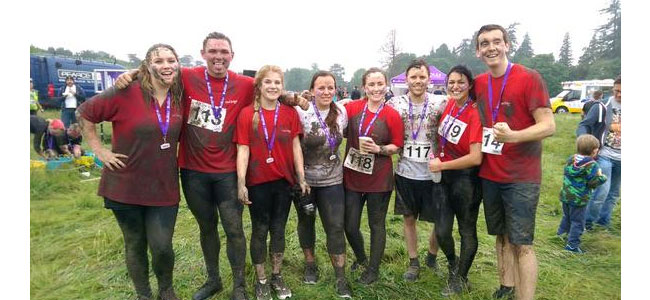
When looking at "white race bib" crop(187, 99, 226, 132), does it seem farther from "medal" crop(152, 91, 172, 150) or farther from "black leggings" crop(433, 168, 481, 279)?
"black leggings" crop(433, 168, 481, 279)

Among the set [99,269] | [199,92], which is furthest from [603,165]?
[99,269]

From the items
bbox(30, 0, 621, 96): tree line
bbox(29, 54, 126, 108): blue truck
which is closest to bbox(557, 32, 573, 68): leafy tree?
bbox(30, 0, 621, 96): tree line

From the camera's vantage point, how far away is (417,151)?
3.33m

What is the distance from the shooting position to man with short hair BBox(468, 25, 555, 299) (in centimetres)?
265

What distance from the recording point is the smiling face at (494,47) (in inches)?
109

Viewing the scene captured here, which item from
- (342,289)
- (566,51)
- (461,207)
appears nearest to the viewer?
(461,207)

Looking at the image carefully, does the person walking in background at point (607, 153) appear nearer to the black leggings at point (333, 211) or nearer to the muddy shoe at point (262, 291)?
the black leggings at point (333, 211)

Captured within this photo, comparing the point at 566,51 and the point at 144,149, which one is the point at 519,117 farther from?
the point at 566,51

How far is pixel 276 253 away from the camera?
3.28 m

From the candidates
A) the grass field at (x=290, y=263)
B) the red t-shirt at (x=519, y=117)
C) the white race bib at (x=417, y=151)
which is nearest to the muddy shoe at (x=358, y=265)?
the grass field at (x=290, y=263)

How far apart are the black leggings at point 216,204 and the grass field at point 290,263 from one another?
0.52 m

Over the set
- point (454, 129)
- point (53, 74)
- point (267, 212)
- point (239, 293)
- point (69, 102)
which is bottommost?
point (239, 293)

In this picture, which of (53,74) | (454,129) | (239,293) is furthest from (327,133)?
(53,74)

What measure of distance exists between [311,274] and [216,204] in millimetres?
1144
